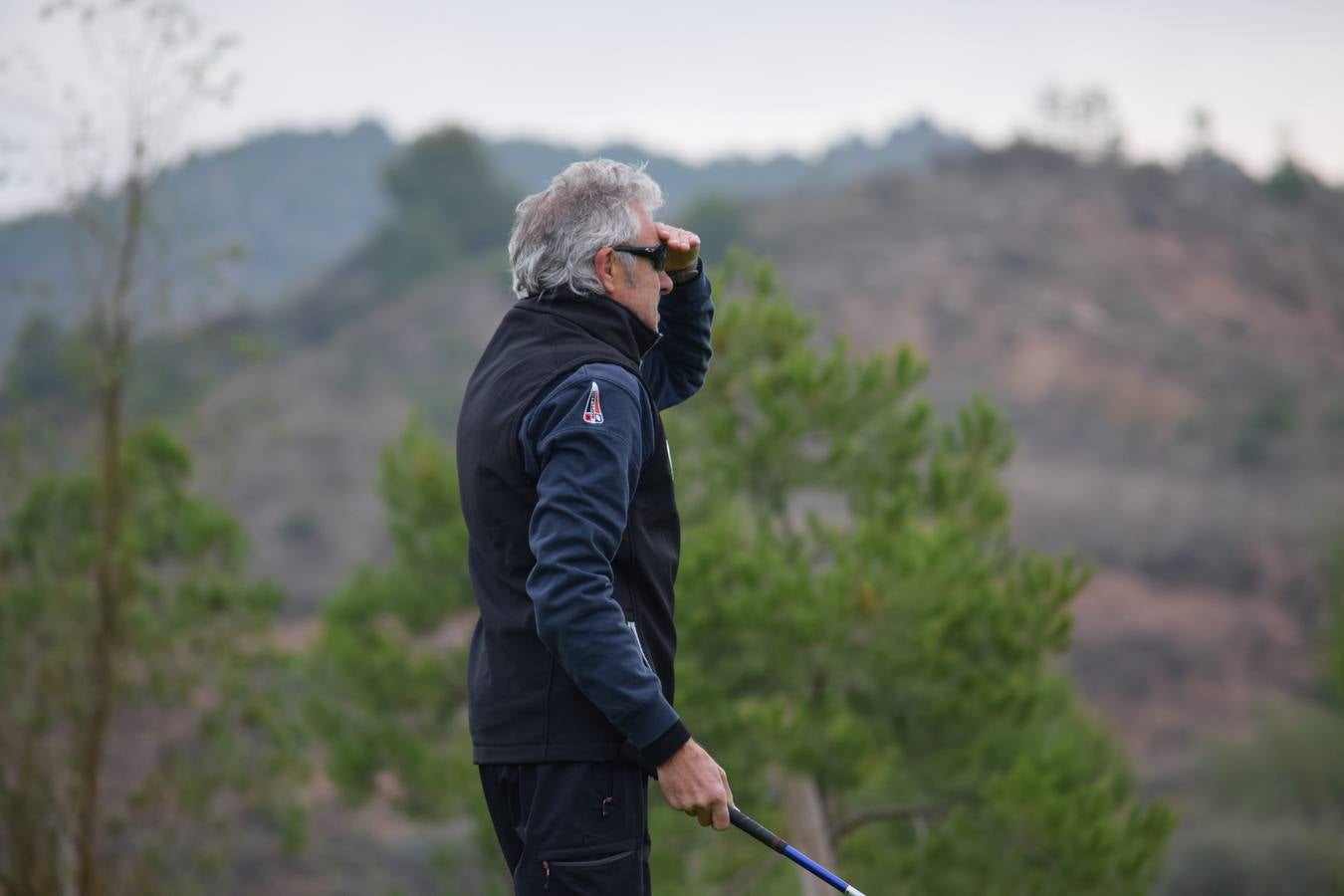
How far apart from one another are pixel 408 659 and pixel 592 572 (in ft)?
27.0

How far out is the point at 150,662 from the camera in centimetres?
908

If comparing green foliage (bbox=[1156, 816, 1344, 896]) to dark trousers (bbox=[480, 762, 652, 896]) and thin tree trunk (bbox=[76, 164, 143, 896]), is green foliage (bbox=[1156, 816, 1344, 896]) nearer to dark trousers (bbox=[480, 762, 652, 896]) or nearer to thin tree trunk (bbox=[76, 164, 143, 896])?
thin tree trunk (bbox=[76, 164, 143, 896])

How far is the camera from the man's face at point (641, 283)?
2635 millimetres

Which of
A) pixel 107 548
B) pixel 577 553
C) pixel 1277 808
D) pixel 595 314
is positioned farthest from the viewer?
pixel 1277 808

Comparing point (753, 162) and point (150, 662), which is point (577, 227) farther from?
point (753, 162)

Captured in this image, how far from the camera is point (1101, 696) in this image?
29.3m

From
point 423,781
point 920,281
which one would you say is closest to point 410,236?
point 920,281

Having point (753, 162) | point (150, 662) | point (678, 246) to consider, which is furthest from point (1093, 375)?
point (753, 162)

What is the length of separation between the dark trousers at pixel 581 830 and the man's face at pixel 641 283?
851 mm

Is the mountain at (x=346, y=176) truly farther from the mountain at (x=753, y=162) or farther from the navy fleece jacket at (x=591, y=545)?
the navy fleece jacket at (x=591, y=545)

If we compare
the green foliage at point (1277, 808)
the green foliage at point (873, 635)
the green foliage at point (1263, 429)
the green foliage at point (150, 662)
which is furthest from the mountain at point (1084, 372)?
the green foliage at point (873, 635)

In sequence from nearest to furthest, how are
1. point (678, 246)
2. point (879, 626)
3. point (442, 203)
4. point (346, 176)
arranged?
1. point (678, 246)
2. point (879, 626)
3. point (442, 203)
4. point (346, 176)

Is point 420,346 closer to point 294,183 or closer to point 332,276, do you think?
point 332,276

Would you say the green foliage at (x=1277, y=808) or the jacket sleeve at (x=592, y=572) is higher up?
the jacket sleeve at (x=592, y=572)
